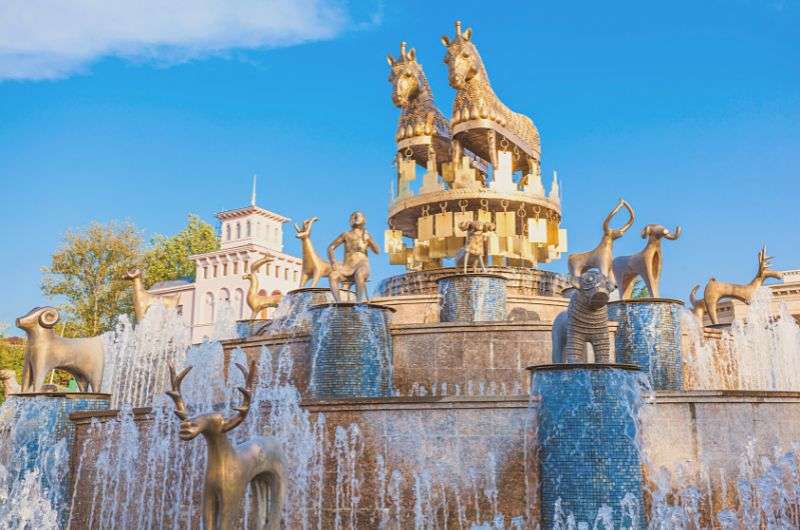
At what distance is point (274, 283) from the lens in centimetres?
6347

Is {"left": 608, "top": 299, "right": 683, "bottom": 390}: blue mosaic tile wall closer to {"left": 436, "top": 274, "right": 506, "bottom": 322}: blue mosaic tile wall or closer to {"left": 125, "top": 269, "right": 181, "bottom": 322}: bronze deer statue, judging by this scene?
{"left": 436, "top": 274, "right": 506, "bottom": 322}: blue mosaic tile wall

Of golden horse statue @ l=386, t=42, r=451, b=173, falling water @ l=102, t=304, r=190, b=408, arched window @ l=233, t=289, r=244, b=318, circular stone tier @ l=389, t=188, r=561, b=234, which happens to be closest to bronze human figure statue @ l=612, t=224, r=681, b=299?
circular stone tier @ l=389, t=188, r=561, b=234

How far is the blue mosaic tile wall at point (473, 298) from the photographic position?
1617cm

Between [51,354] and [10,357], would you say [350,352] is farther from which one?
[10,357]

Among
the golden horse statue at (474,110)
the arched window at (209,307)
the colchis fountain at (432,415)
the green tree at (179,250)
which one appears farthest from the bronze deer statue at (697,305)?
the arched window at (209,307)

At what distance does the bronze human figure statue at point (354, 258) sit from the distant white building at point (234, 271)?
4153 cm

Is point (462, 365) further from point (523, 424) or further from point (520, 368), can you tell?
point (523, 424)

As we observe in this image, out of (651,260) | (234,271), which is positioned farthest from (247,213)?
(651,260)

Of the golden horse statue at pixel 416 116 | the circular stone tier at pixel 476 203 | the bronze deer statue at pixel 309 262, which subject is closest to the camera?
the bronze deer statue at pixel 309 262

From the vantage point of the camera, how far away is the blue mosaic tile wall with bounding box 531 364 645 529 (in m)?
9.51

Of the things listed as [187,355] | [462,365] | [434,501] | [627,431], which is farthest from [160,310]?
[627,431]

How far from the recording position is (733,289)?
65.0 feet

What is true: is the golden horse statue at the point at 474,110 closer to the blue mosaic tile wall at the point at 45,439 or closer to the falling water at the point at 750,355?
the falling water at the point at 750,355

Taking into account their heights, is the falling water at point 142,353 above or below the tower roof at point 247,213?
below
